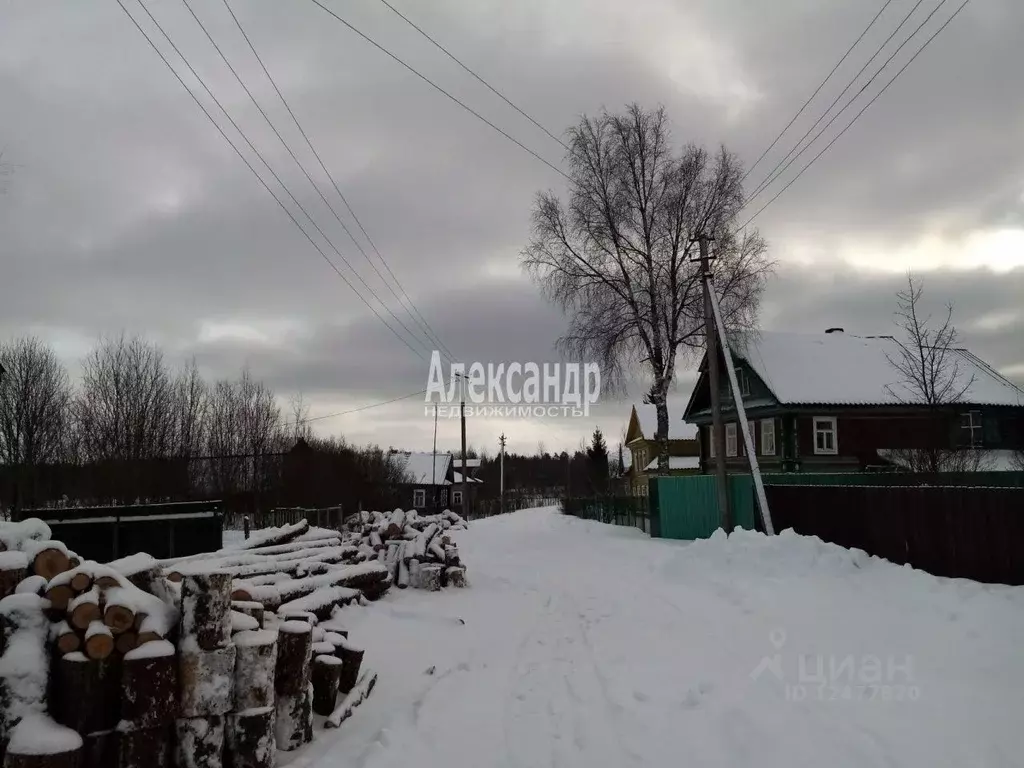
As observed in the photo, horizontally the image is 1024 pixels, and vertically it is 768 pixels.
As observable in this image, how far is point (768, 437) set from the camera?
28.6 m

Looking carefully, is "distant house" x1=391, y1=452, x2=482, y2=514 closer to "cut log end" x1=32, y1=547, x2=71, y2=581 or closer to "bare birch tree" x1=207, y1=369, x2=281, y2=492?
"bare birch tree" x1=207, y1=369, x2=281, y2=492

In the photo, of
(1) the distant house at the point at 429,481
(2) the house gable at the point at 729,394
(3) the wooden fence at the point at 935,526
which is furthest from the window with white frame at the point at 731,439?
(1) the distant house at the point at 429,481

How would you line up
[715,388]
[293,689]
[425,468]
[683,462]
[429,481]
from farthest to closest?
[425,468], [429,481], [683,462], [715,388], [293,689]

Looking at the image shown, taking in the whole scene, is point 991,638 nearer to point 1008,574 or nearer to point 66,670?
point 1008,574

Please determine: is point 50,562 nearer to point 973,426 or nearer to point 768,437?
point 768,437

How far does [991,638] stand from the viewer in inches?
269

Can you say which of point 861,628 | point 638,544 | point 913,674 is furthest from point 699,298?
point 913,674

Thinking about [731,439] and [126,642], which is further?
[731,439]

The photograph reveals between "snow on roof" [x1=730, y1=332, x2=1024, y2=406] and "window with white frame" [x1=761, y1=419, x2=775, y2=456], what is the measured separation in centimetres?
177

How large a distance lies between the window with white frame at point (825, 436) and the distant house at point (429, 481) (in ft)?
133

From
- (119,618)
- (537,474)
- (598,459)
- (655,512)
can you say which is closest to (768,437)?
(655,512)

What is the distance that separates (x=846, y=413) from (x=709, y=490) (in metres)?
11.2

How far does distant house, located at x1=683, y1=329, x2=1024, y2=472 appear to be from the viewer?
27.4 m

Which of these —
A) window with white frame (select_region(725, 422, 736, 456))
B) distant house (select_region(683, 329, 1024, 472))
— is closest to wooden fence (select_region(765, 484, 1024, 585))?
distant house (select_region(683, 329, 1024, 472))
